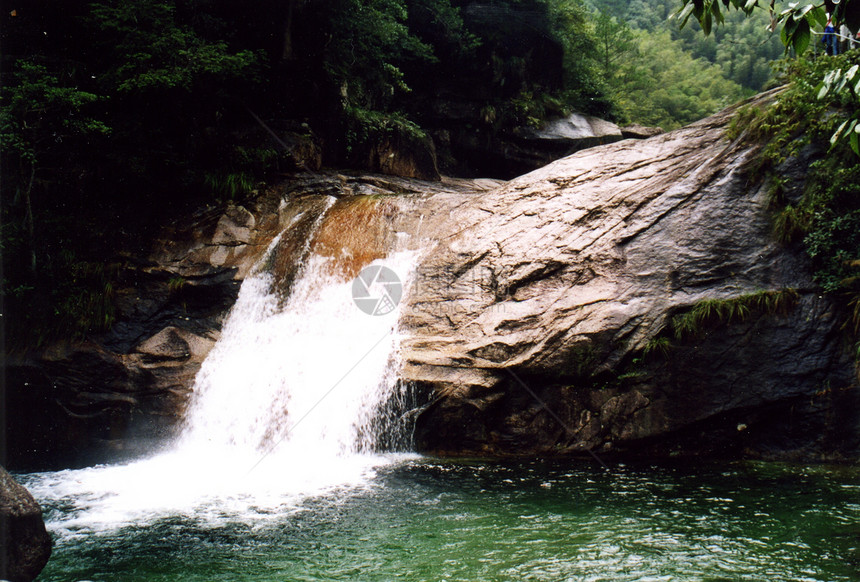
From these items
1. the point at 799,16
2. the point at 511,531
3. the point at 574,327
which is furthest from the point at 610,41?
the point at 799,16

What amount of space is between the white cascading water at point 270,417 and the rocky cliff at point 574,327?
37cm

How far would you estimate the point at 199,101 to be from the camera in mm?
11133

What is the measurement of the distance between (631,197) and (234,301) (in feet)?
20.6

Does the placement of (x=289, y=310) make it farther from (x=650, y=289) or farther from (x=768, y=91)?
(x=768, y=91)

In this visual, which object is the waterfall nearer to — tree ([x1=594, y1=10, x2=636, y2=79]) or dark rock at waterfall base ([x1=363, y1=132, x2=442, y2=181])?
dark rock at waterfall base ([x1=363, y1=132, x2=442, y2=181])

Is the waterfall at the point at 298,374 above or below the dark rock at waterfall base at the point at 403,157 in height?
below

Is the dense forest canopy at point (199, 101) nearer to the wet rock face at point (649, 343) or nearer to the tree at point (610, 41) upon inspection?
the tree at point (610, 41)

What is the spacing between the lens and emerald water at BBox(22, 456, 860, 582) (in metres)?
4.17

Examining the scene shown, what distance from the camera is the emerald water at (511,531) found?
13.7 ft

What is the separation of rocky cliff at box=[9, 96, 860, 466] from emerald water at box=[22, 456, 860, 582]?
A: 2.34 ft

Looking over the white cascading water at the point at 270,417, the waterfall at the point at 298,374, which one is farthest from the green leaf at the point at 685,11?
the waterfall at the point at 298,374

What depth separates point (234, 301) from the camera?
938 centimetres

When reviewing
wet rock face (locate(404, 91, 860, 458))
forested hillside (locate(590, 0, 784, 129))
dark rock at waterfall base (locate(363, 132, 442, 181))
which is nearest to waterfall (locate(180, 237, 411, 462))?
wet rock face (locate(404, 91, 860, 458))

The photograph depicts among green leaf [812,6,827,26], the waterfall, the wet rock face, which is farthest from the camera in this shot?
the waterfall
